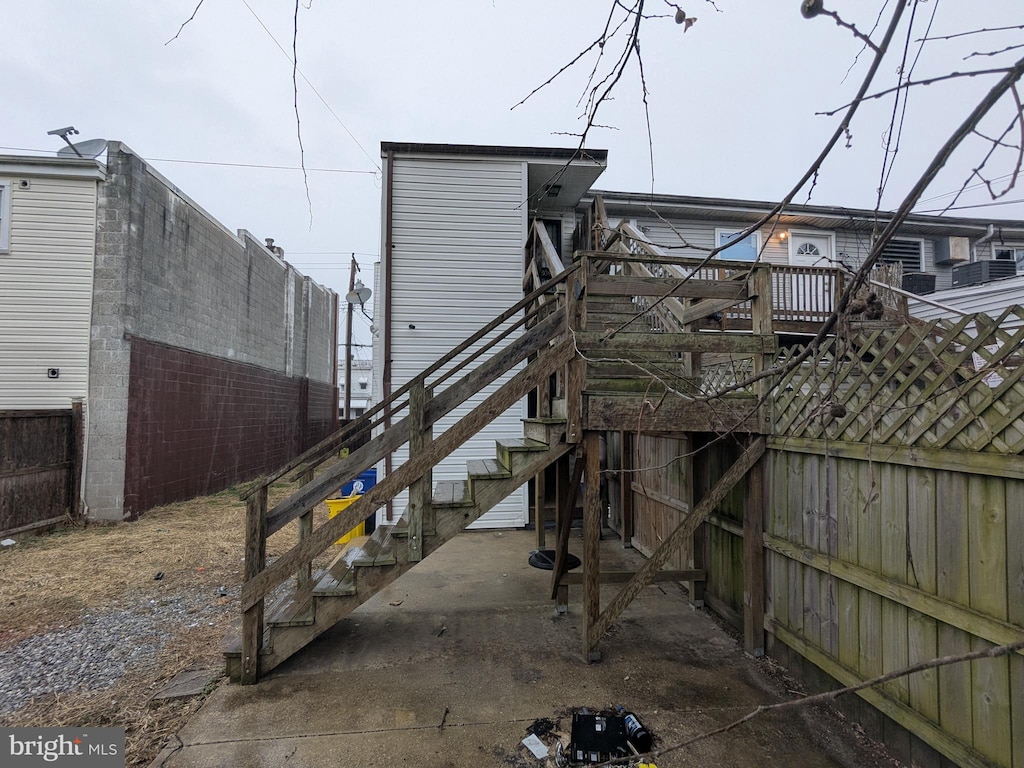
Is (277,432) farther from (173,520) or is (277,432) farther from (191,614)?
(191,614)

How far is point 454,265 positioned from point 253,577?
560 cm

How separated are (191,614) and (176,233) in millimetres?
7313

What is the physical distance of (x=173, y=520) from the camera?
7.76m

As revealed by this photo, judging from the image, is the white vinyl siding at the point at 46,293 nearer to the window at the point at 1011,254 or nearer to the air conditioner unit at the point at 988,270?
the air conditioner unit at the point at 988,270

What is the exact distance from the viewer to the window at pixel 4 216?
7.36 metres

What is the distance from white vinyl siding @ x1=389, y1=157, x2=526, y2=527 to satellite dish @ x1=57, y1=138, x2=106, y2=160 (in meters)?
4.45

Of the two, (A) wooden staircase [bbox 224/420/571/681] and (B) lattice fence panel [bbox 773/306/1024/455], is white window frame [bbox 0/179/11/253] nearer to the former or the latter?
(A) wooden staircase [bbox 224/420/571/681]

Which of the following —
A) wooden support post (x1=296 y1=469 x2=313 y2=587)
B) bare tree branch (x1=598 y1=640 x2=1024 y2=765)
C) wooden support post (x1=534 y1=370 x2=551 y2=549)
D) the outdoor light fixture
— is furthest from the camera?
the outdoor light fixture

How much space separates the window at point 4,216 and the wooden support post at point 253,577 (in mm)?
7618

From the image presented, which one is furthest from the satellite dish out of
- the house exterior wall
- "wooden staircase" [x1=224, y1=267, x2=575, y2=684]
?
"wooden staircase" [x1=224, y1=267, x2=575, y2=684]

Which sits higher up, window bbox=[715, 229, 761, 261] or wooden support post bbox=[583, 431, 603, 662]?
window bbox=[715, 229, 761, 261]

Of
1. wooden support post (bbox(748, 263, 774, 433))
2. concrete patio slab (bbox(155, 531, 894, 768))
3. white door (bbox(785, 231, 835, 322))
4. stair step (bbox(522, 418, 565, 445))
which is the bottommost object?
concrete patio slab (bbox(155, 531, 894, 768))

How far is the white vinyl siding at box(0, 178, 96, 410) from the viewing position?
287 inches

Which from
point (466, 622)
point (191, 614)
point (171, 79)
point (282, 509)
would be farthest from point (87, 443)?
point (171, 79)
